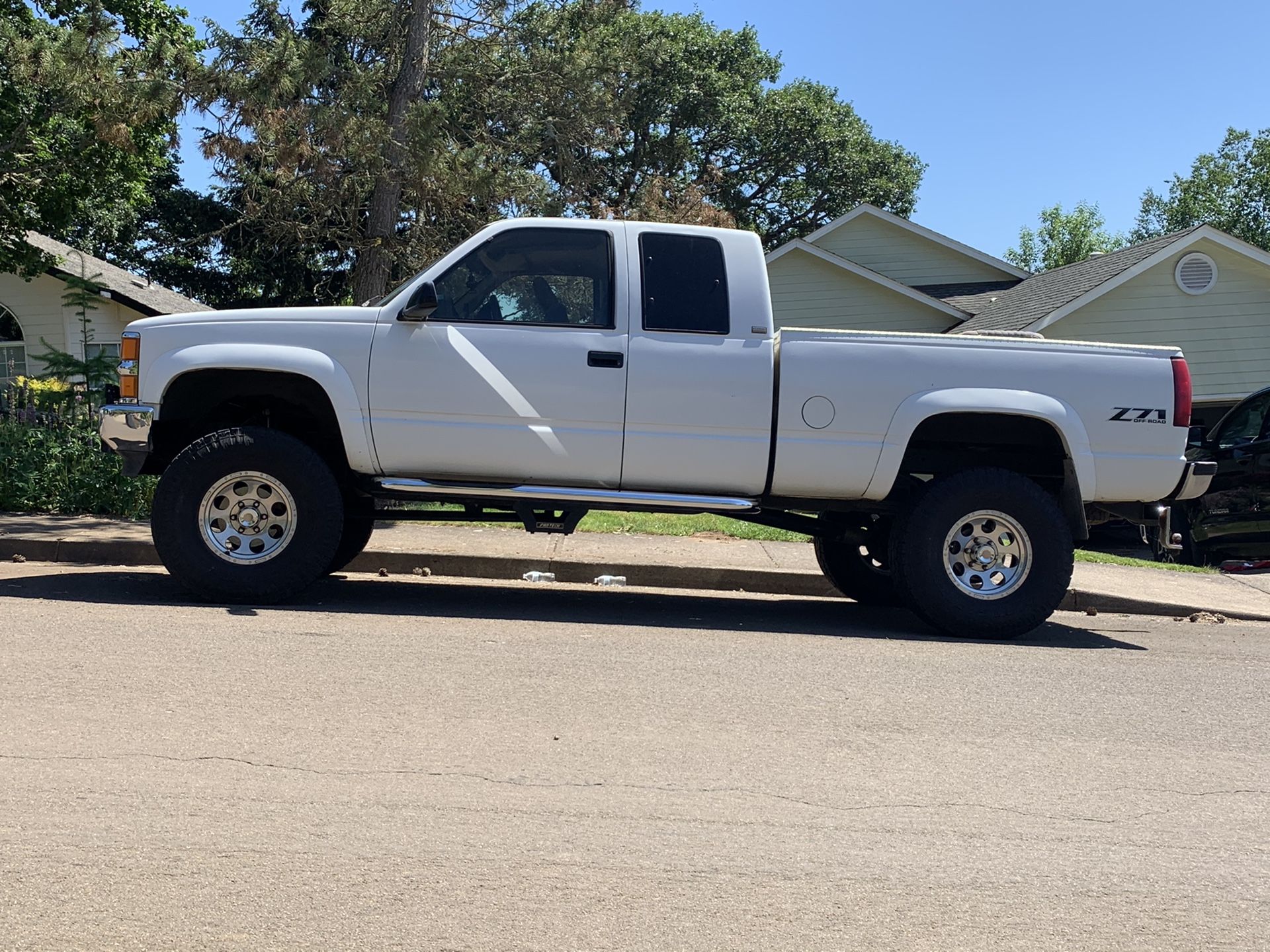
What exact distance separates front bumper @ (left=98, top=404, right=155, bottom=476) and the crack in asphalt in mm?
3039

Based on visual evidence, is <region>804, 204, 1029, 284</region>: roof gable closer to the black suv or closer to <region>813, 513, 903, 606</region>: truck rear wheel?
the black suv

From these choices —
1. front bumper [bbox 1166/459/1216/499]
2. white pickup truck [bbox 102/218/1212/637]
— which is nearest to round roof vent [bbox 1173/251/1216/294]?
front bumper [bbox 1166/459/1216/499]

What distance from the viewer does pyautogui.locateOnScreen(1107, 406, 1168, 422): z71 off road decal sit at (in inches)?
275

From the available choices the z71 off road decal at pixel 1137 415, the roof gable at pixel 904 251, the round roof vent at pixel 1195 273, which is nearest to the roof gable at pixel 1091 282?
the round roof vent at pixel 1195 273

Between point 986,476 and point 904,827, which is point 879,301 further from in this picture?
point 904,827

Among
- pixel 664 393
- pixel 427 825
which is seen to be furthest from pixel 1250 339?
pixel 427 825

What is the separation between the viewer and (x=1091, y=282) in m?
19.8

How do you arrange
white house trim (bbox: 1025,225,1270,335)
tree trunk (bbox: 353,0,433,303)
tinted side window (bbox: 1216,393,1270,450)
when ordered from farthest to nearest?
white house trim (bbox: 1025,225,1270,335)
tree trunk (bbox: 353,0,433,303)
tinted side window (bbox: 1216,393,1270,450)

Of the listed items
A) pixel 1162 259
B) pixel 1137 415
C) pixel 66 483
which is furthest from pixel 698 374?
pixel 1162 259

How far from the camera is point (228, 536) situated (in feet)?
22.7

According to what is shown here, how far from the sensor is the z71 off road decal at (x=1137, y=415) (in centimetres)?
699

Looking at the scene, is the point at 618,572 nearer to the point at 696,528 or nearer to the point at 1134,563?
the point at 696,528

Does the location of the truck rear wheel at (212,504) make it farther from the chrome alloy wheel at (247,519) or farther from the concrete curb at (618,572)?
the concrete curb at (618,572)

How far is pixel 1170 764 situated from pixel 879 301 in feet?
60.5
